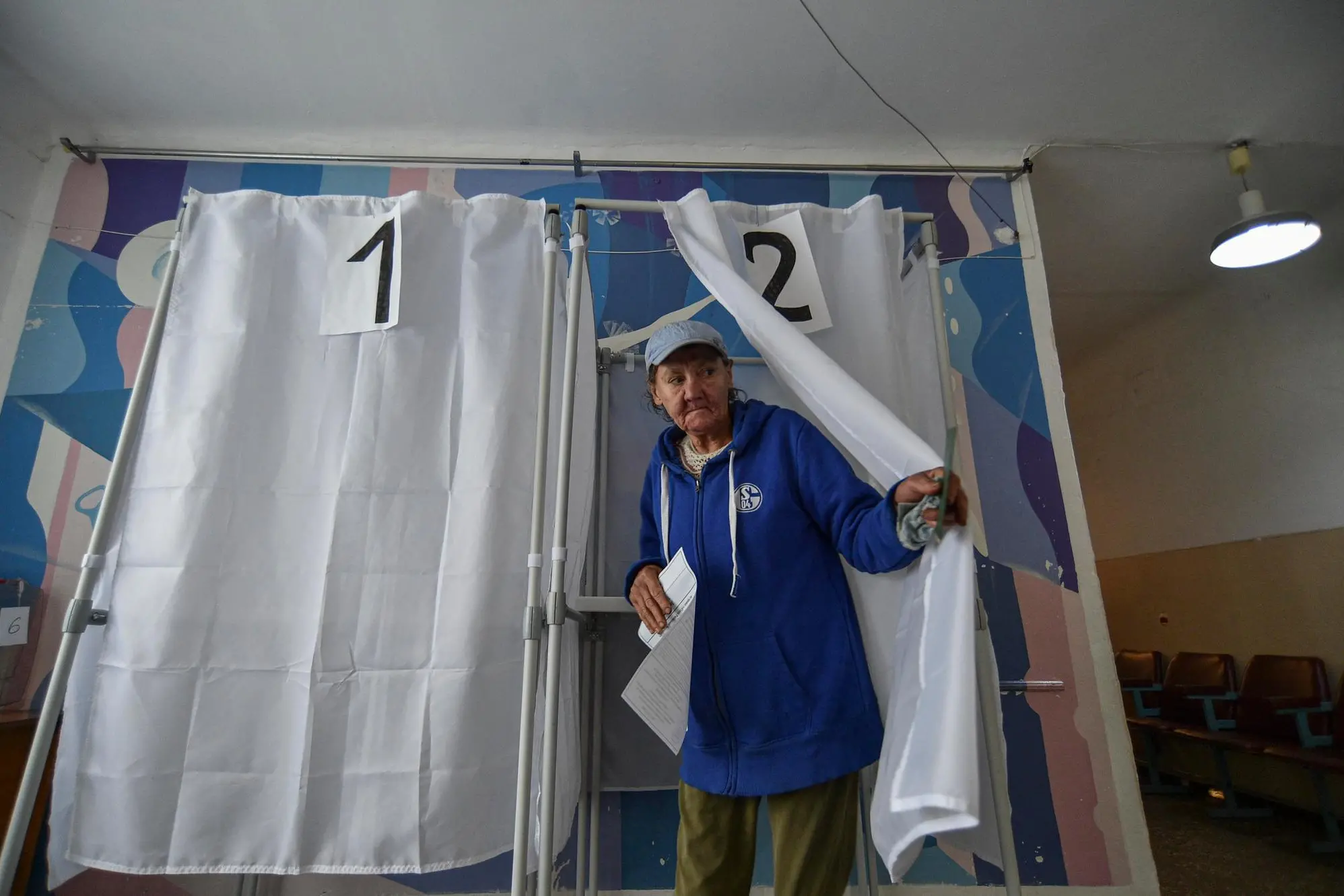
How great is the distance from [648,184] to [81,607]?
1.94 meters

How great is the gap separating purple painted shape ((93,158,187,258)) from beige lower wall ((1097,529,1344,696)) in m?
5.08

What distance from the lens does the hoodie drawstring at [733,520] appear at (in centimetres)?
124

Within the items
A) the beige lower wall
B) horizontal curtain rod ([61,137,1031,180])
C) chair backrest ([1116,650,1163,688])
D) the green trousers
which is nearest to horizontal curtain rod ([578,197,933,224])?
horizontal curtain rod ([61,137,1031,180])

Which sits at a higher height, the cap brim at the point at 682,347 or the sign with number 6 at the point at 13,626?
the cap brim at the point at 682,347

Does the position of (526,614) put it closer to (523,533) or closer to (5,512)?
(523,533)

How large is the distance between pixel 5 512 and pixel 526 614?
5.86ft

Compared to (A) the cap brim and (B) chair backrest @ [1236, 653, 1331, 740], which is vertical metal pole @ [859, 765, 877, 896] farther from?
(B) chair backrest @ [1236, 653, 1331, 740]

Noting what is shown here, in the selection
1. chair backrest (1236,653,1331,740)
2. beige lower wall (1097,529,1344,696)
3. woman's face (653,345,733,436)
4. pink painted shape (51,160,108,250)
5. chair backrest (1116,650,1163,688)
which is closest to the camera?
woman's face (653,345,733,436)

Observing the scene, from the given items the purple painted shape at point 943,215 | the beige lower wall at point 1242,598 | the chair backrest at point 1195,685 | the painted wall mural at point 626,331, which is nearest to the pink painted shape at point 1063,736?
the painted wall mural at point 626,331

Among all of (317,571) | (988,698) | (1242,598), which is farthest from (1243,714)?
(317,571)

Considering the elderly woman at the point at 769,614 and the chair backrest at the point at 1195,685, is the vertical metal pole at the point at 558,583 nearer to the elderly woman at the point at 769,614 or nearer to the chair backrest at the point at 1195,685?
the elderly woman at the point at 769,614

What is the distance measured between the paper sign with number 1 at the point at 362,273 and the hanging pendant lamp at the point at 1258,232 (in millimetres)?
2958

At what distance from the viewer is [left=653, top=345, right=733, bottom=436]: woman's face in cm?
134

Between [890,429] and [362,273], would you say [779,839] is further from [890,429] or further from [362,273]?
[362,273]
